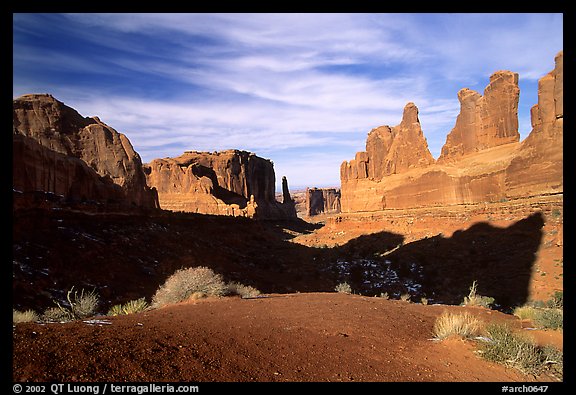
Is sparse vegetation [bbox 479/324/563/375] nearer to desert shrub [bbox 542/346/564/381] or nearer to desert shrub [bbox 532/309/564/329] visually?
desert shrub [bbox 542/346/564/381]

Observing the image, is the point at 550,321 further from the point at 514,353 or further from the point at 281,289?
the point at 281,289

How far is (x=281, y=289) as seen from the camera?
2109 cm

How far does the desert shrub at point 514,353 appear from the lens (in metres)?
4.95

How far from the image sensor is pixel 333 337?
6.22 m

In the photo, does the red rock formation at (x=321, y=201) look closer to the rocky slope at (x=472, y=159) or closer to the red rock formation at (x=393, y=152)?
the red rock formation at (x=393, y=152)

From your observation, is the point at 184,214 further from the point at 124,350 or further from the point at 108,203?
the point at 124,350

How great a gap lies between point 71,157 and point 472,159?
3936 centimetres

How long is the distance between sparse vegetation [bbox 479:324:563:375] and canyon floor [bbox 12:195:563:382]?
0.60 ft

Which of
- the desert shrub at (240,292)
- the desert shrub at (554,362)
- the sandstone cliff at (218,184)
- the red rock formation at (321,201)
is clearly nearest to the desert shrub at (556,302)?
the desert shrub at (554,362)

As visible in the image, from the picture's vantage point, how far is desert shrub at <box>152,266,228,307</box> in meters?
10.2

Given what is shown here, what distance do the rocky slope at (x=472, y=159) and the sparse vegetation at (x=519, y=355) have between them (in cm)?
2674

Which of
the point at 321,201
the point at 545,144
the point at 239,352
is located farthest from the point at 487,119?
the point at 321,201

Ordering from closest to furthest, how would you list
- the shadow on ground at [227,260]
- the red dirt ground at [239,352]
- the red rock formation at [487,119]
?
the red dirt ground at [239,352] < the shadow on ground at [227,260] < the red rock formation at [487,119]
